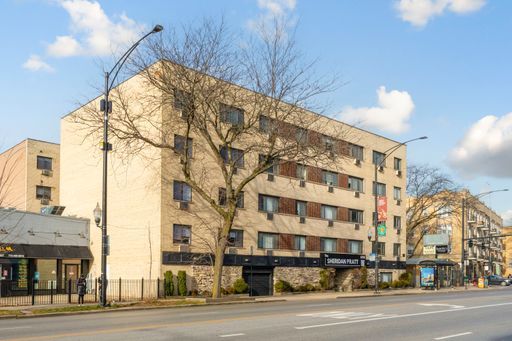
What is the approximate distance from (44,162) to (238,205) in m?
21.0

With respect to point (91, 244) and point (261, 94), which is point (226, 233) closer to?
point (261, 94)

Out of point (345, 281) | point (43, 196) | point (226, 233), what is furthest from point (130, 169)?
point (345, 281)

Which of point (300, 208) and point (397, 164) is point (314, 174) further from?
point (397, 164)

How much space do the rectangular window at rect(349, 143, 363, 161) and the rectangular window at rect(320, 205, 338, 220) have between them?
5.75 meters

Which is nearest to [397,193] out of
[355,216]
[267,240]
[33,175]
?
[355,216]

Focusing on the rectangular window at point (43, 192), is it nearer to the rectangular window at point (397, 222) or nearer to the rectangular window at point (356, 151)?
the rectangular window at point (356, 151)

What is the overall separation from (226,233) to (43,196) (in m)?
26.7

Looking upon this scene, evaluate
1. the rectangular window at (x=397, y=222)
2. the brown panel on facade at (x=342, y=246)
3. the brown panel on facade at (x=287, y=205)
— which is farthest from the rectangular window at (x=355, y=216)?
the brown panel on facade at (x=287, y=205)

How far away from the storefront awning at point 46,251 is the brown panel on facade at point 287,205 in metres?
14.3

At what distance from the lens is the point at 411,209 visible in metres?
70.8

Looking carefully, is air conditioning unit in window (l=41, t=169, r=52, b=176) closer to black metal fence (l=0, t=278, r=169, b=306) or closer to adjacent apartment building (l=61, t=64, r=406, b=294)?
adjacent apartment building (l=61, t=64, r=406, b=294)

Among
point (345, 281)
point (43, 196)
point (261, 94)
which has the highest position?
point (261, 94)

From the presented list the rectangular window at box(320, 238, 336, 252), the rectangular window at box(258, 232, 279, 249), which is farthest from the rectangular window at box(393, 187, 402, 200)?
the rectangular window at box(258, 232, 279, 249)

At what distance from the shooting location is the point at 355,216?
175 ft
